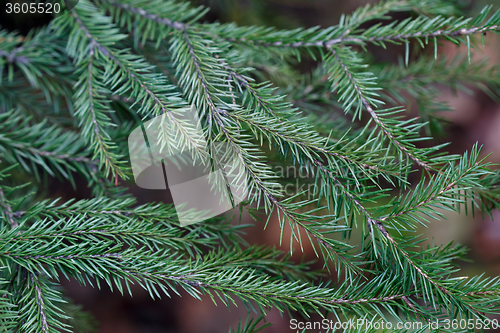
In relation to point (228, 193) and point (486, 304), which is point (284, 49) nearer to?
point (228, 193)

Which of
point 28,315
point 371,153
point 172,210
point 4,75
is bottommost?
point 28,315

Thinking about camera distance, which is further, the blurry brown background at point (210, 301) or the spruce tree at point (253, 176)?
the blurry brown background at point (210, 301)

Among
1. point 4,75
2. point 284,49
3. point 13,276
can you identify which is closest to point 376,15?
point 284,49

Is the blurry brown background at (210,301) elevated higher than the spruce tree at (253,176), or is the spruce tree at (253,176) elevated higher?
the spruce tree at (253,176)

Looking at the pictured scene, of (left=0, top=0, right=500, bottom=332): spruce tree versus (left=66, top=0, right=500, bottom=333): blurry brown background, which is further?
(left=66, top=0, right=500, bottom=333): blurry brown background

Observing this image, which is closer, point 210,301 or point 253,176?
point 253,176

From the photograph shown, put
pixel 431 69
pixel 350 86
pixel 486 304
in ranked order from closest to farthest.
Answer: pixel 486 304, pixel 350 86, pixel 431 69

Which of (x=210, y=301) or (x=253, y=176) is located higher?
(x=253, y=176)

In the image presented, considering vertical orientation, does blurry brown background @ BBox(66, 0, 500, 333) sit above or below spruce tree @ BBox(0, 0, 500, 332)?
below
